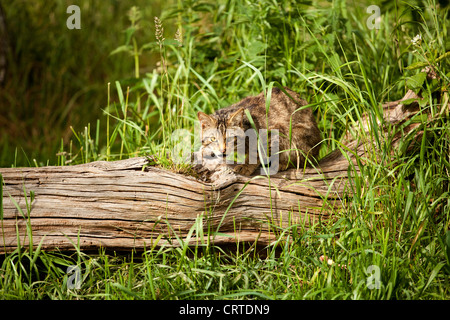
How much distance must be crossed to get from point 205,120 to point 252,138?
0.39 metres

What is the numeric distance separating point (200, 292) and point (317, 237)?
80 cm

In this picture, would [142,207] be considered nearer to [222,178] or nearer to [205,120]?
[222,178]

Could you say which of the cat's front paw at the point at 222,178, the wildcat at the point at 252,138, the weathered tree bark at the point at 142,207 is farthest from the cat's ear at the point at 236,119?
the weathered tree bark at the point at 142,207

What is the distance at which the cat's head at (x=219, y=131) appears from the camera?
3.54 metres

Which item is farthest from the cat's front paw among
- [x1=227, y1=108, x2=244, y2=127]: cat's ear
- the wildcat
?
[x1=227, y1=108, x2=244, y2=127]: cat's ear

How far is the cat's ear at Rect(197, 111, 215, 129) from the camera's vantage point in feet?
11.8

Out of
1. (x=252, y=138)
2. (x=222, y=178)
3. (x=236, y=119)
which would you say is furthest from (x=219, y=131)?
(x=222, y=178)

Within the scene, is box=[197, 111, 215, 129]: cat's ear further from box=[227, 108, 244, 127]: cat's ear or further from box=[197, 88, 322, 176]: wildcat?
box=[227, 108, 244, 127]: cat's ear

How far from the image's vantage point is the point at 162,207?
310 centimetres

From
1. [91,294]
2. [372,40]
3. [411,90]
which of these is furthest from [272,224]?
[372,40]

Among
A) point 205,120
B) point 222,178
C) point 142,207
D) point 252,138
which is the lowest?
point 142,207

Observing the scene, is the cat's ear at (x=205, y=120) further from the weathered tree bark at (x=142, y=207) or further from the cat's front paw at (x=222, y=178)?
the weathered tree bark at (x=142, y=207)

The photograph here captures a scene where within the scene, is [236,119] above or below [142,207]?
above

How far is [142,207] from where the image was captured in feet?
10.1
